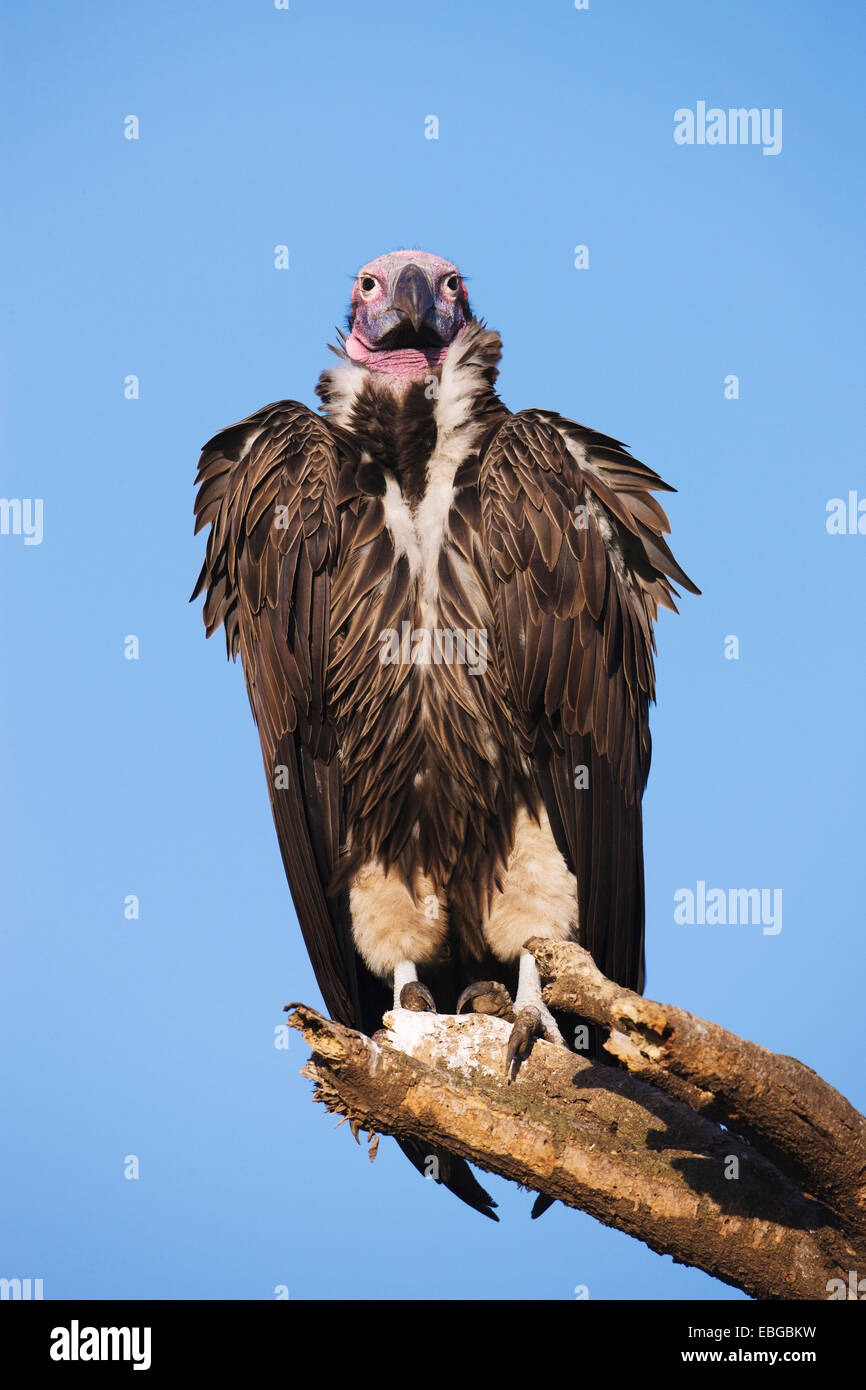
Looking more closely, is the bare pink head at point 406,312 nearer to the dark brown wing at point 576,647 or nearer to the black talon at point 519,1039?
the dark brown wing at point 576,647

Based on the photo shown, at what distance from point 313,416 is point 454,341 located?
98cm

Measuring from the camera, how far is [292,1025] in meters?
4.01

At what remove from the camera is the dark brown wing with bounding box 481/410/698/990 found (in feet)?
19.2

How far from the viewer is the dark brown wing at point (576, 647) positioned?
5.86 m

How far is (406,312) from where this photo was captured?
6.81 m

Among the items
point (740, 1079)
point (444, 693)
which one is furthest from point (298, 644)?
point (740, 1079)

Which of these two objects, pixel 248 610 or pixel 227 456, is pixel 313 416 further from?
pixel 248 610

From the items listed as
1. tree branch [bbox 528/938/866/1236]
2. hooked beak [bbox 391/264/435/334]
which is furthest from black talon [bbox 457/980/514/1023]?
hooked beak [bbox 391/264/435/334]

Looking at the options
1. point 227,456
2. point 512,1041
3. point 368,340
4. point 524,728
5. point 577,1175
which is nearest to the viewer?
point 577,1175

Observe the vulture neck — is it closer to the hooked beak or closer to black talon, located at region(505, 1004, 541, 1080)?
the hooked beak

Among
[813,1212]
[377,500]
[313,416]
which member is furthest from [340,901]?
[813,1212]

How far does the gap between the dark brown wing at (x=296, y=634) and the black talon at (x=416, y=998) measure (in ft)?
1.17

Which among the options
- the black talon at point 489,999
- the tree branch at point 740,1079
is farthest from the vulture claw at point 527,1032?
the tree branch at point 740,1079

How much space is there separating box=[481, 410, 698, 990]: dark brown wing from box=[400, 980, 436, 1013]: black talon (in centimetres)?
74
